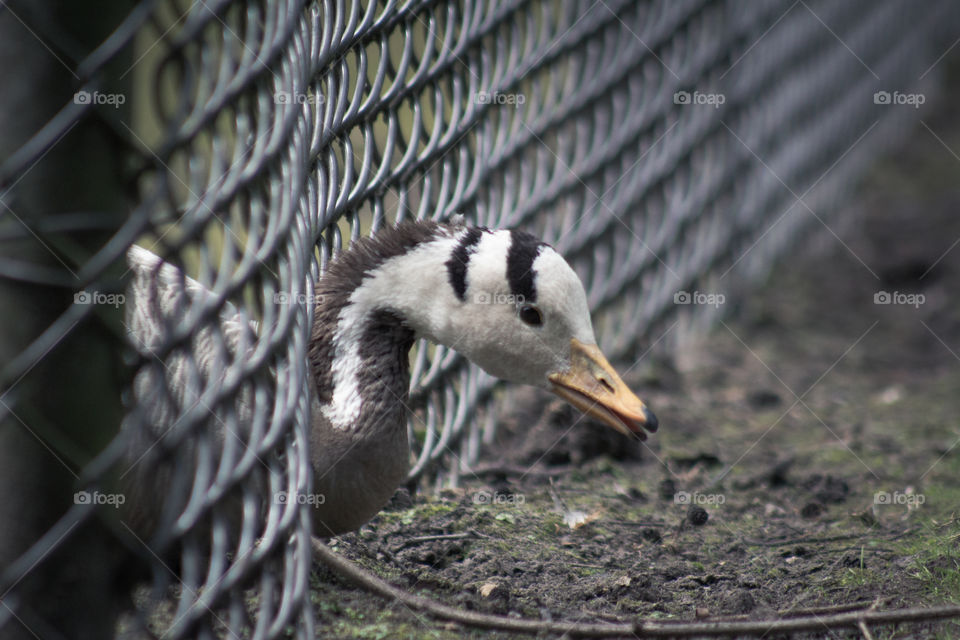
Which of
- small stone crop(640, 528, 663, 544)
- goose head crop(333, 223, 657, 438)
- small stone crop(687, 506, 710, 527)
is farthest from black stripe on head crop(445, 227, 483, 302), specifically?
small stone crop(687, 506, 710, 527)

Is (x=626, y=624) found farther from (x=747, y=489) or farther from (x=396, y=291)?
(x=747, y=489)

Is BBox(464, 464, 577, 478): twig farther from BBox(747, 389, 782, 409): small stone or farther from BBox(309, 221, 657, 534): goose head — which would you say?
BBox(747, 389, 782, 409): small stone

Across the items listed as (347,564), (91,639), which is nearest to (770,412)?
(347,564)

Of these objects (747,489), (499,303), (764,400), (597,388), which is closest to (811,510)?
(747,489)

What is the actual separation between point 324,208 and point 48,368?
4.61 ft

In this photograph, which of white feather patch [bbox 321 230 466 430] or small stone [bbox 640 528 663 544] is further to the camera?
small stone [bbox 640 528 663 544]

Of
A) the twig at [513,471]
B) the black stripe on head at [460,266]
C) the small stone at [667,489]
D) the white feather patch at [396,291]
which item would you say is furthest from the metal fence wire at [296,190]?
the small stone at [667,489]

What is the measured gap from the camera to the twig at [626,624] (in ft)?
8.00

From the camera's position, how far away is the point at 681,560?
318 cm

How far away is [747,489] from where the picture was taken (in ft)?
13.3

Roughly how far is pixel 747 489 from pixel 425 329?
5.41 feet

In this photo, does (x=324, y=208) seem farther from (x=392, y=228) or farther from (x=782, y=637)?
(x=782, y=637)

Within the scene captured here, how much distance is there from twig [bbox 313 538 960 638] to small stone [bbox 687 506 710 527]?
914mm

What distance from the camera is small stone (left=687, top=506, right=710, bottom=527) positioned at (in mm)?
3508
